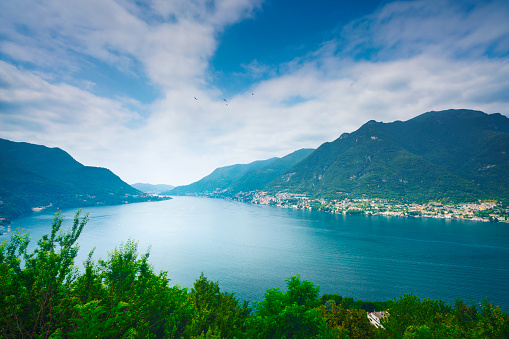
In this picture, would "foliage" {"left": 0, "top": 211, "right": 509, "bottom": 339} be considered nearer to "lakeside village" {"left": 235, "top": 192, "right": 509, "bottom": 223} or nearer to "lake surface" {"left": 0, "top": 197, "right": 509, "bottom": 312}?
"lake surface" {"left": 0, "top": 197, "right": 509, "bottom": 312}

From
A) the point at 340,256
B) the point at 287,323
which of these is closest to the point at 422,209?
the point at 340,256

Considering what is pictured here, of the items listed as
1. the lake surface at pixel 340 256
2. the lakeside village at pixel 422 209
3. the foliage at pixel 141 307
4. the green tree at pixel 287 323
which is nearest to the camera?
the foliage at pixel 141 307

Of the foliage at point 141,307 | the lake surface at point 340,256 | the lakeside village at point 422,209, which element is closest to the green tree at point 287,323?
the foliage at point 141,307

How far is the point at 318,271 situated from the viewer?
48.9 m

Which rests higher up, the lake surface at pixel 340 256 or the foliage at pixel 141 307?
the foliage at pixel 141 307

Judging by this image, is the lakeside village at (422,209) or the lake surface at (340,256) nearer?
the lake surface at (340,256)

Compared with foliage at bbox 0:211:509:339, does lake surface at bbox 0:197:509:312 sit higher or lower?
lower

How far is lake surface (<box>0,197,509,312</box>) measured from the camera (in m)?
40.8

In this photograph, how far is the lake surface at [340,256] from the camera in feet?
134

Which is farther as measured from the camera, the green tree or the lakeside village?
the lakeside village

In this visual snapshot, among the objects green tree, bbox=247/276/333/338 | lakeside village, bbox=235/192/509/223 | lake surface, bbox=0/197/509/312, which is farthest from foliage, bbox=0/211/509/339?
lakeside village, bbox=235/192/509/223

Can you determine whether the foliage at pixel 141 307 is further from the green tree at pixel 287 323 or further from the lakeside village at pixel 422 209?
the lakeside village at pixel 422 209

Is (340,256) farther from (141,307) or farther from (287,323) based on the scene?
(141,307)

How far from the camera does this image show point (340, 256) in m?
59.5
